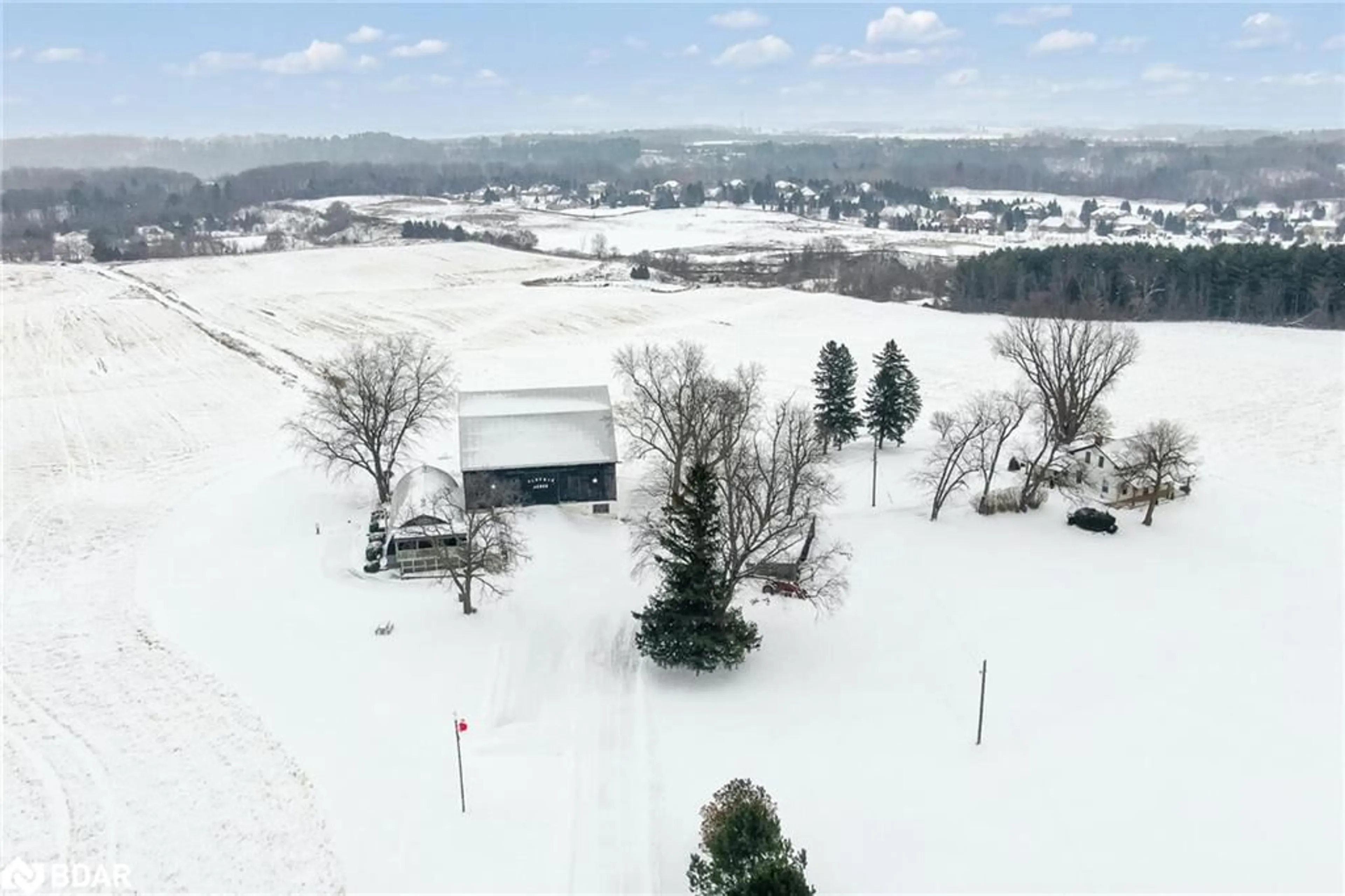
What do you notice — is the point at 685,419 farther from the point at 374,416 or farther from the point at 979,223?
the point at 979,223

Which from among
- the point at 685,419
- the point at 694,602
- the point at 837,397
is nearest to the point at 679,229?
the point at 837,397

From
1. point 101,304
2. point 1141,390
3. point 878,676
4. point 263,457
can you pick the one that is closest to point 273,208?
point 101,304

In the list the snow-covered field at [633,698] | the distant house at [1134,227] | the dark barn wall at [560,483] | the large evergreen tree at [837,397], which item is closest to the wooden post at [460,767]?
the snow-covered field at [633,698]

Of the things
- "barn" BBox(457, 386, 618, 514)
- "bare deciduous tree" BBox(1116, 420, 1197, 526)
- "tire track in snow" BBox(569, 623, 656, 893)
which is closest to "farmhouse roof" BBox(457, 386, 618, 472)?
"barn" BBox(457, 386, 618, 514)

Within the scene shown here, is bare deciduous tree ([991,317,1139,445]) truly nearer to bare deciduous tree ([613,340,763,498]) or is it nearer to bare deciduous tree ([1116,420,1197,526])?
bare deciduous tree ([1116,420,1197,526])

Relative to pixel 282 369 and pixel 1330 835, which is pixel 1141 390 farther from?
pixel 282 369

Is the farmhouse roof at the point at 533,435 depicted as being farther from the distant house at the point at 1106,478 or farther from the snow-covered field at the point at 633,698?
the distant house at the point at 1106,478
